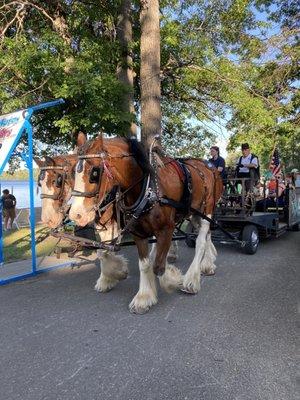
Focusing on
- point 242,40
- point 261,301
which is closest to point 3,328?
point 261,301

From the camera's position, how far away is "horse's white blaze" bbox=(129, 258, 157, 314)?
4462mm

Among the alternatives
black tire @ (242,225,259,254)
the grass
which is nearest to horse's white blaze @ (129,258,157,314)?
black tire @ (242,225,259,254)

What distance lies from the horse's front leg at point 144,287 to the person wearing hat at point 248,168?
12.2 ft

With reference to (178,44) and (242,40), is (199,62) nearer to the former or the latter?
(178,44)

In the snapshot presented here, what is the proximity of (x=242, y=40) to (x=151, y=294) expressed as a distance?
11288mm

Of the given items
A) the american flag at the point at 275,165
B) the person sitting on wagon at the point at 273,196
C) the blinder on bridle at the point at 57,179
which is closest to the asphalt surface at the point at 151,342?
the blinder on bridle at the point at 57,179

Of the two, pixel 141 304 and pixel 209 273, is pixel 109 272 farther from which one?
pixel 209 273

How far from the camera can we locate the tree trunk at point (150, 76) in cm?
944

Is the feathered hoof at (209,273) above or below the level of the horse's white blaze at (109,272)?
below

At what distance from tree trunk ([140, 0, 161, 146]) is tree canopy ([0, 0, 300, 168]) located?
47 centimetres

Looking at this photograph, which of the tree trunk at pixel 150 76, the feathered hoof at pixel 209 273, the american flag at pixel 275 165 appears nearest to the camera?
the feathered hoof at pixel 209 273

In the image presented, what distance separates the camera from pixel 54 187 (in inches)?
197

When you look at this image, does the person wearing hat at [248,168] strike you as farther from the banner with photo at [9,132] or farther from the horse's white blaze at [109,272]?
the banner with photo at [9,132]

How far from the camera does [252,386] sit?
115 inches
